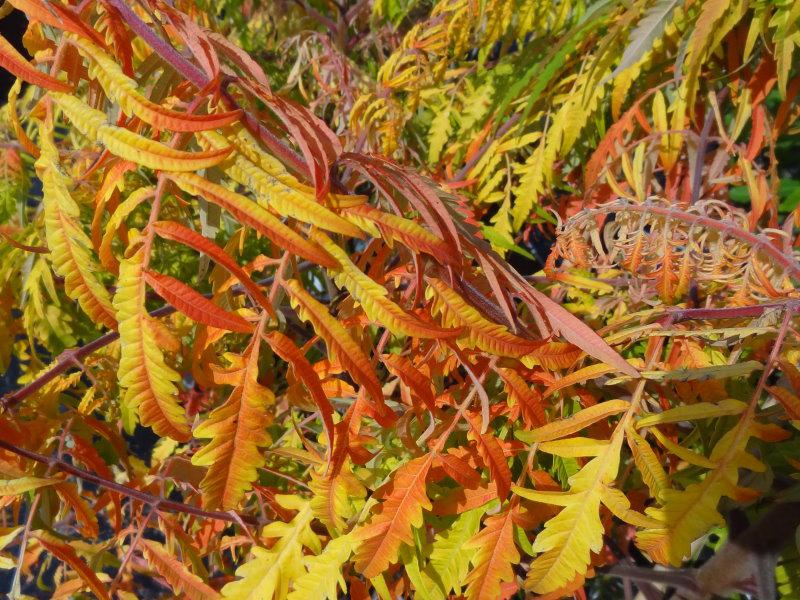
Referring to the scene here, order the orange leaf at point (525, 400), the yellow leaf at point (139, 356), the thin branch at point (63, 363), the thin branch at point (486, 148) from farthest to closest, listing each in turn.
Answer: the thin branch at point (486, 148), the thin branch at point (63, 363), the orange leaf at point (525, 400), the yellow leaf at point (139, 356)

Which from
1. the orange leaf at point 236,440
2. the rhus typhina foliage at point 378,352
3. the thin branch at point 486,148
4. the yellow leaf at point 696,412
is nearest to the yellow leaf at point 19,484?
the rhus typhina foliage at point 378,352

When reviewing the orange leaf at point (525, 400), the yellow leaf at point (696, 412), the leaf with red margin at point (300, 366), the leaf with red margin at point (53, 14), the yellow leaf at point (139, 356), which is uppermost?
the leaf with red margin at point (53, 14)

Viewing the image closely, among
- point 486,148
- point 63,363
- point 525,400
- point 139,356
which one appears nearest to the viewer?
point 139,356

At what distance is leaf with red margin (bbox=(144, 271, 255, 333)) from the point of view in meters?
0.31

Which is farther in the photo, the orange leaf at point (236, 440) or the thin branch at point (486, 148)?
the thin branch at point (486, 148)

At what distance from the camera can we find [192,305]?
313 mm

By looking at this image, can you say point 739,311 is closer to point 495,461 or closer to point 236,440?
point 495,461

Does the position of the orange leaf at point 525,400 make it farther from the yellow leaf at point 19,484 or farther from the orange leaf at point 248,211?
the yellow leaf at point 19,484

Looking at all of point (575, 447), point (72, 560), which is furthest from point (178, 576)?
point (575, 447)

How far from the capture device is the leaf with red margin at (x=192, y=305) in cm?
31

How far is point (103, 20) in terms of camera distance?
1.22 ft

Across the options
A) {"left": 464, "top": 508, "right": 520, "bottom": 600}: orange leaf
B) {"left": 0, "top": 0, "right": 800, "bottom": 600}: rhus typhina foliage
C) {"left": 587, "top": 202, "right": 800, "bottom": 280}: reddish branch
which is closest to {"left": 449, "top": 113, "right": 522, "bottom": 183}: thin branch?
{"left": 0, "top": 0, "right": 800, "bottom": 600}: rhus typhina foliage

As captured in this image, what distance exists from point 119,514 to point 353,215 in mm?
409

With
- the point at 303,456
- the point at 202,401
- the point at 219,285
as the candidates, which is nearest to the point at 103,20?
the point at 219,285
